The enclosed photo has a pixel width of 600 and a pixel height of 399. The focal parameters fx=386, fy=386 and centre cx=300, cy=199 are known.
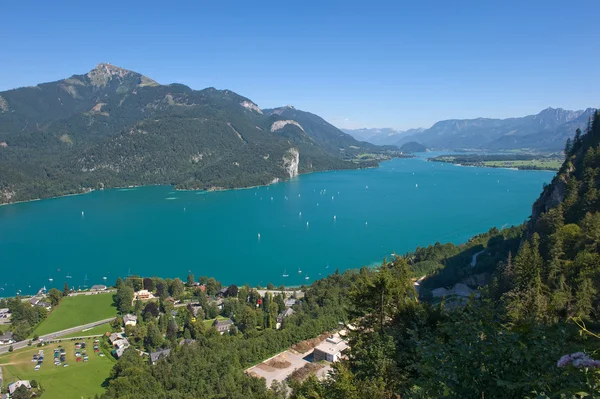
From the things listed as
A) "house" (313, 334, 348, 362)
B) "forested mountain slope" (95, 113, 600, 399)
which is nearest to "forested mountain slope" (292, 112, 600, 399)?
"forested mountain slope" (95, 113, 600, 399)

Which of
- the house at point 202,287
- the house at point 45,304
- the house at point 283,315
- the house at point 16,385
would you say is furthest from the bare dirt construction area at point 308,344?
the house at point 45,304

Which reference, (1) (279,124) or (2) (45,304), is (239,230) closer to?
(2) (45,304)

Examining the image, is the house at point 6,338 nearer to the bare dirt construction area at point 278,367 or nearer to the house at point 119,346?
the house at point 119,346

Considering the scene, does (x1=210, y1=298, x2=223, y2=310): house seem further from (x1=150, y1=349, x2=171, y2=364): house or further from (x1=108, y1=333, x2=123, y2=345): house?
(x1=150, y1=349, x2=171, y2=364): house

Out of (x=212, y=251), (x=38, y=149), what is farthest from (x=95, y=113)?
(x=212, y=251)

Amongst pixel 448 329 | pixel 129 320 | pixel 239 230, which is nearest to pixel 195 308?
pixel 129 320

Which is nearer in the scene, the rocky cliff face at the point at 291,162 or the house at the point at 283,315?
the house at the point at 283,315
